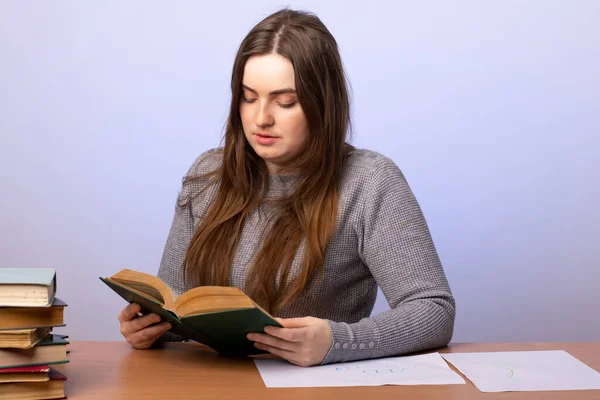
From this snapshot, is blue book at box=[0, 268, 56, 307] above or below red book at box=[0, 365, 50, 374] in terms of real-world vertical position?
above

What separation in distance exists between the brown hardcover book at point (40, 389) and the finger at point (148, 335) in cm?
32

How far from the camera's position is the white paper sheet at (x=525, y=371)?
1.28 meters

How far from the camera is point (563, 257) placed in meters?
2.86

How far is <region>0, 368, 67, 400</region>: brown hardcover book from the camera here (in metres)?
1.16

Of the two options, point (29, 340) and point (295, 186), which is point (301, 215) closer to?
point (295, 186)

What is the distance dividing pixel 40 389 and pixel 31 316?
0.36 feet

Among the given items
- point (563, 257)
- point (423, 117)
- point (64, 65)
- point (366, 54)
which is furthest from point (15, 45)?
point (563, 257)

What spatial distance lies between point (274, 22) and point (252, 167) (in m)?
0.33

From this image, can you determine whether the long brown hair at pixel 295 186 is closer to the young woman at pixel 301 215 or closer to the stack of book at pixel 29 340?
the young woman at pixel 301 215

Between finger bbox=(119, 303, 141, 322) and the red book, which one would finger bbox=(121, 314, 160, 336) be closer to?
finger bbox=(119, 303, 141, 322)

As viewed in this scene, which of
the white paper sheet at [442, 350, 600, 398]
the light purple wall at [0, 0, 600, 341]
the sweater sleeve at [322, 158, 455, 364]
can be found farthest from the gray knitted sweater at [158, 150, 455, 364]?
the light purple wall at [0, 0, 600, 341]

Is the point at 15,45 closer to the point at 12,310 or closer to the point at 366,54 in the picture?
the point at 366,54

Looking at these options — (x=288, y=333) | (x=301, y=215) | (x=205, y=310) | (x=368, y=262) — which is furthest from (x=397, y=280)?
(x=205, y=310)

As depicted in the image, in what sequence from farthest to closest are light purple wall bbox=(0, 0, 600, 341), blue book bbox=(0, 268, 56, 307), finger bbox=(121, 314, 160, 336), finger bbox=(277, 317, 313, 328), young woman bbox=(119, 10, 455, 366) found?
light purple wall bbox=(0, 0, 600, 341), young woman bbox=(119, 10, 455, 366), finger bbox=(121, 314, 160, 336), finger bbox=(277, 317, 313, 328), blue book bbox=(0, 268, 56, 307)
